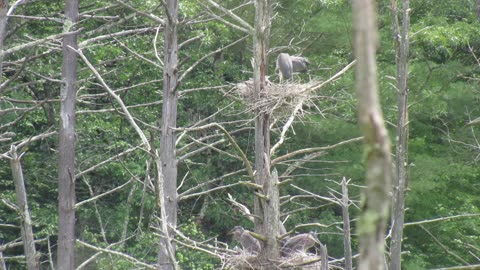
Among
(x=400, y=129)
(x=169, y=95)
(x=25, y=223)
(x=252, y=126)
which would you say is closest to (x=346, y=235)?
(x=400, y=129)

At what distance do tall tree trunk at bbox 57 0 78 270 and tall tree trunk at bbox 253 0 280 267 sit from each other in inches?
180

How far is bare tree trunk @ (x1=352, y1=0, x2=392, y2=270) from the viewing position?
83cm

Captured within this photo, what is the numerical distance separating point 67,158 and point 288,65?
332 cm

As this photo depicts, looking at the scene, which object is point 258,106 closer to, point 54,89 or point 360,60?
point 360,60

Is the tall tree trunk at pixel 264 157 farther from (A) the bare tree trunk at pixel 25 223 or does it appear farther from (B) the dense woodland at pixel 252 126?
(B) the dense woodland at pixel 252 126

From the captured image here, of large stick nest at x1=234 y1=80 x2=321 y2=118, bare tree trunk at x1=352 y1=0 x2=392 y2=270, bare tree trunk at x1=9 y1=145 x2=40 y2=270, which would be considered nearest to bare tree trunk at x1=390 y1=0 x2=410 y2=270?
large stick nest at x1=234 y1=80 x2=321 y2=118

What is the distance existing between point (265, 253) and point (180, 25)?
14.7 ft

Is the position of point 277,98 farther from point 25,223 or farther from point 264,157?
point 25,223

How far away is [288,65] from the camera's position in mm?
11359

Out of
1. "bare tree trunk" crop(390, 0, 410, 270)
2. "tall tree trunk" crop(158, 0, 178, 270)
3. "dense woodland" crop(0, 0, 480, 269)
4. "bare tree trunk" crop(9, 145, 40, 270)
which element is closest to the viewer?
"bare tree trunk" crop(390, 0, 410, 270)

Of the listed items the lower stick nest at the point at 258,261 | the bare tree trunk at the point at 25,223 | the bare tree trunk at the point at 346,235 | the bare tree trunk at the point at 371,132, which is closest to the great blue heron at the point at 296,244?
the lower stick nest at the point at 258,261

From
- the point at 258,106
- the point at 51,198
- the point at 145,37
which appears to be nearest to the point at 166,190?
the point at 258,106

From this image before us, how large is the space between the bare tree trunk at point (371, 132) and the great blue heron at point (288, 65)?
31.7ft

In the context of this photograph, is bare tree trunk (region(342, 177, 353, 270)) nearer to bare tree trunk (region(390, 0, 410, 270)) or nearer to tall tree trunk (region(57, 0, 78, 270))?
bare tree trunk (region(390, 0, 410, 270))
